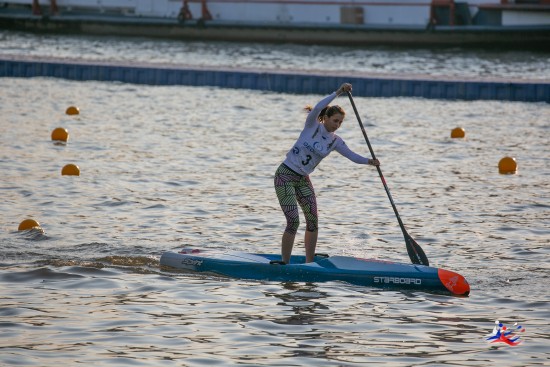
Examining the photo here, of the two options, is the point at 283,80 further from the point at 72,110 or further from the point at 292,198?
the point at 292,198

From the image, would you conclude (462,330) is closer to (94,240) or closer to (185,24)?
(94,240)

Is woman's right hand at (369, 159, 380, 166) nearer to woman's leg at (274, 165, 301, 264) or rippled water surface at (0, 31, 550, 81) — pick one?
woman's leg at (274, 165, 301, 264)

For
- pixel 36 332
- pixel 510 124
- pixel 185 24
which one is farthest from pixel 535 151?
pixel 185 24

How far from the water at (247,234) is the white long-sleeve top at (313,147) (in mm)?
953

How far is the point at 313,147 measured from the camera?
29.4 feet

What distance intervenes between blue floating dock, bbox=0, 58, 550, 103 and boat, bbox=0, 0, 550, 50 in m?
17.6

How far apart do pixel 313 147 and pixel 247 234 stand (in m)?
1.99

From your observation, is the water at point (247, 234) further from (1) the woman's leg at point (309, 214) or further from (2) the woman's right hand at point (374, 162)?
(2) the woman's right hand at point (374, 162)

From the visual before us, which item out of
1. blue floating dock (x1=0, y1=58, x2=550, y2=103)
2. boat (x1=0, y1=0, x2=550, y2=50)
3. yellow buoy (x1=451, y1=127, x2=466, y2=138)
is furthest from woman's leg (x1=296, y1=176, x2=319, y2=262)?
boat (x1=0, y1=0, x2=550, y2=50)

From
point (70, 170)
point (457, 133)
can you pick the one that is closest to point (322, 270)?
point (70, 170)

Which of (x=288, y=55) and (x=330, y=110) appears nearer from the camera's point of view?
(x=330, y=110)

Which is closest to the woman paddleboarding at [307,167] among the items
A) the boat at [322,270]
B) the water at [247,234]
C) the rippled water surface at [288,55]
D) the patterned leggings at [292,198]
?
the patterned leggings at [292,198]

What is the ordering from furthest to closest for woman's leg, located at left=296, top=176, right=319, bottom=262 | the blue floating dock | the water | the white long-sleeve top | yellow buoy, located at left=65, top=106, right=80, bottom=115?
the blue floating dock → yellow buoy, located at left=65, top=106, right=80, bottom=115 → woman's leg, located at left=296, top=176, right=319, bottom=262 → the white long-sleeve top → the water

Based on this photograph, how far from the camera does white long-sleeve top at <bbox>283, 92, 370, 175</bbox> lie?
8.96 m
